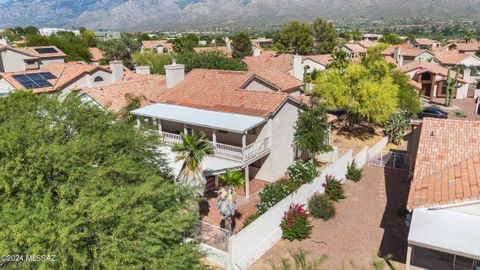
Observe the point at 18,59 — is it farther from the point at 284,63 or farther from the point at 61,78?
the point at 284,63

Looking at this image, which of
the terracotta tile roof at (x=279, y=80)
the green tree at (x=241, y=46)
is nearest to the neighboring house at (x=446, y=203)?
the terracotta tile roof at (x=279, y=80)

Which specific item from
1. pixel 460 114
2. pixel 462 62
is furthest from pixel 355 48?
pixel 460 114

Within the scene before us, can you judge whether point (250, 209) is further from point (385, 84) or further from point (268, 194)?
point (385, 84)

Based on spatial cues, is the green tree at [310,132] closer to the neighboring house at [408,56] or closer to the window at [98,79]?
the window at [98,79]

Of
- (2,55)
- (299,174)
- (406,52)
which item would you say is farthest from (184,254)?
(406,52)

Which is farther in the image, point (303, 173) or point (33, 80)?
point (33, 80)

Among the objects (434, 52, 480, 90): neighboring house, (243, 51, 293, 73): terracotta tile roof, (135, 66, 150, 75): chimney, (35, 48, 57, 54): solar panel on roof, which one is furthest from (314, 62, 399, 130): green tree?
(35, 48, 57, 54): solar panel on roof
